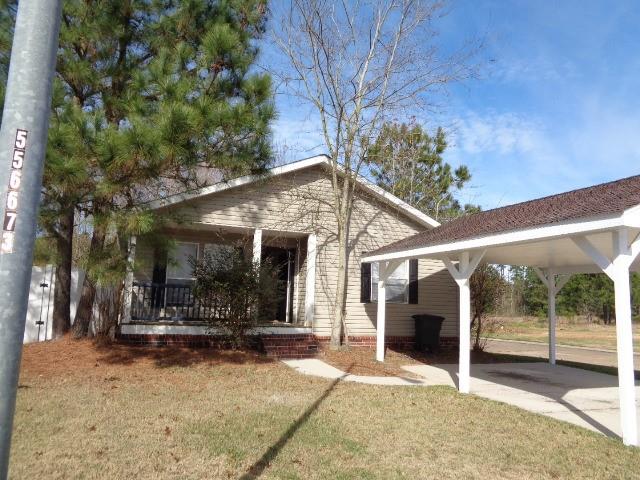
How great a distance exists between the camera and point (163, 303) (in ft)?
39.4

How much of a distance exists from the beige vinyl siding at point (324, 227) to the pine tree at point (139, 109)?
2.04 meters

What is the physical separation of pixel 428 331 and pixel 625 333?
7.67 metres

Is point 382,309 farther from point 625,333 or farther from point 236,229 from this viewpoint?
point 625,333

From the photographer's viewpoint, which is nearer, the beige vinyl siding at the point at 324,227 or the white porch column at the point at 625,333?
the white porch column at the point at 625,333

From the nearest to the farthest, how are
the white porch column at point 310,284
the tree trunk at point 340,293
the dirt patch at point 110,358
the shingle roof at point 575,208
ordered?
the shingle roof at point 575,208, the dirt patch at point 110,358, the tree trunk at point 340,293, the white porch column at point 310,284

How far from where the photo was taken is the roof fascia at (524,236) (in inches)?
220

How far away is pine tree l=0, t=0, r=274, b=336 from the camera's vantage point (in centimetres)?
653

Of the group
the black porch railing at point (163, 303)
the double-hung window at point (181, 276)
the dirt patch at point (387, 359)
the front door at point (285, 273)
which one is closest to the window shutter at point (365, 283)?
the dirt patch at point (387, 359)

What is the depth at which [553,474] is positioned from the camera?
449 cm

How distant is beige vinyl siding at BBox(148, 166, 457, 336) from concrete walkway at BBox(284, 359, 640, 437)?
2.47 meters

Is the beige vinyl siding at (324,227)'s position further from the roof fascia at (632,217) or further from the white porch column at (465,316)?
the roof fascia at (632,217)

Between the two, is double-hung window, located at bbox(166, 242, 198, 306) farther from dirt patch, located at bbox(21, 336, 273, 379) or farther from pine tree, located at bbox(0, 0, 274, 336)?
pine tree, located at bbox(0, 0, 274, 336)

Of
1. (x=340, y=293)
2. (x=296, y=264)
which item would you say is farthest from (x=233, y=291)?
(x=296, y=264)

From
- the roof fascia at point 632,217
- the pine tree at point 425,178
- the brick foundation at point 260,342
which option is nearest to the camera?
the roof fascia at point 632,217
